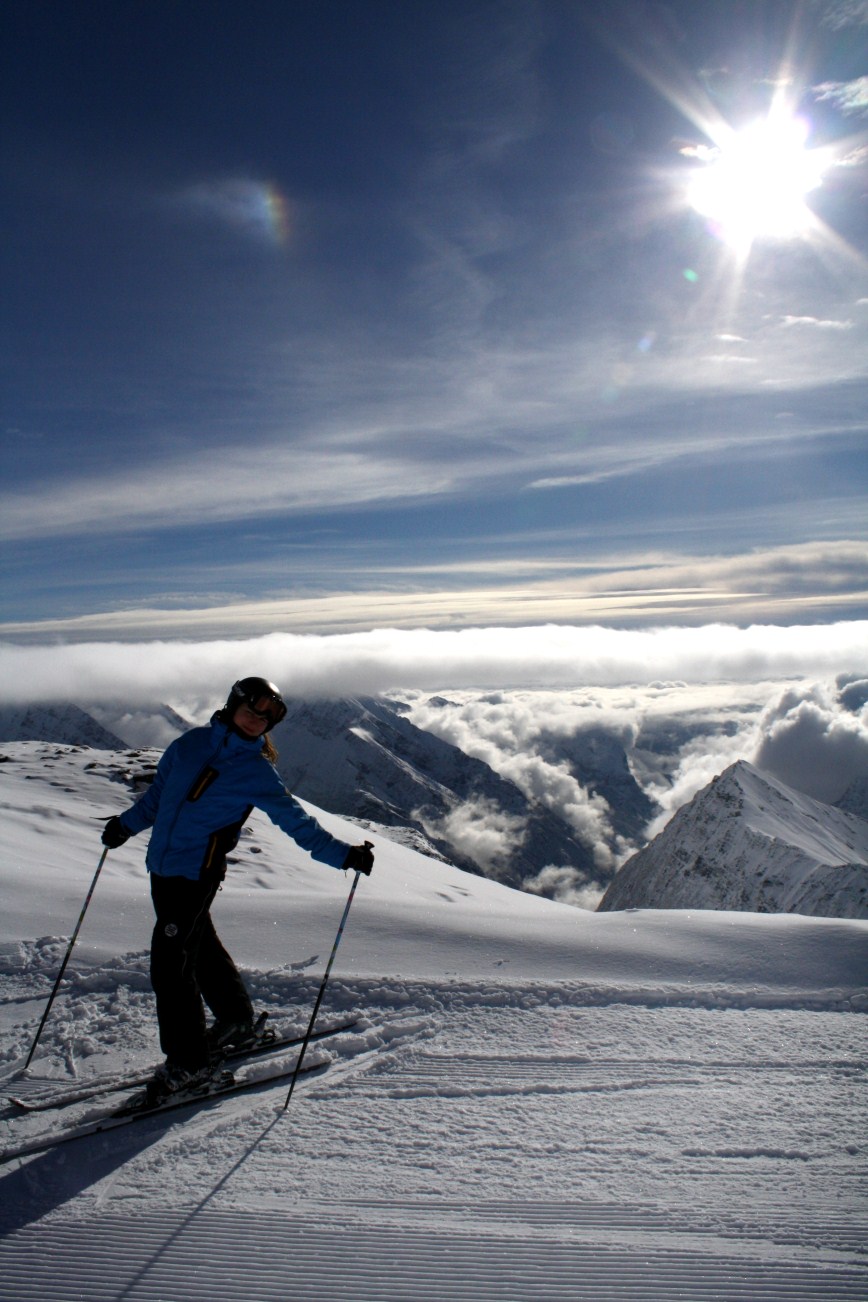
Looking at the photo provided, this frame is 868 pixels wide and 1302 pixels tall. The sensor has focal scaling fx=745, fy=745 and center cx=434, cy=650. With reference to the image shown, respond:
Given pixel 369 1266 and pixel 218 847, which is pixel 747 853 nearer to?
pixel 218 847

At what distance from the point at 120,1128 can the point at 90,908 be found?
3.72 m

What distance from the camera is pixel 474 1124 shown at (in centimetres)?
396

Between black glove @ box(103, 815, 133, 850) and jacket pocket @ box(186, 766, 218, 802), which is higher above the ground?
jacket pocket @ box(186, 766, 218, 802)

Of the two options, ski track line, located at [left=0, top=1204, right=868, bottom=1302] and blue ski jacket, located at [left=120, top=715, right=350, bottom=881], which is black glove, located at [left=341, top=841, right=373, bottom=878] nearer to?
blue ski jacket, located at [left=120, top=715, right=350, bottom=881]

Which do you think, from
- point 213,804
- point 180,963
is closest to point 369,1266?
point 180,963

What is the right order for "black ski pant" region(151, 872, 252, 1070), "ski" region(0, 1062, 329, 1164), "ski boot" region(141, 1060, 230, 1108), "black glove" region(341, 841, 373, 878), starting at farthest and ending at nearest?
1. "black glove" region(341, 841, 373, 878)
2. "black ski pant" region(151, 872, 252, 1070)
3. "ski boot" region(141, 1060, 230, 1108)
4. "ski" region(0, 1062, 329, 1164)

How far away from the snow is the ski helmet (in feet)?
7.18

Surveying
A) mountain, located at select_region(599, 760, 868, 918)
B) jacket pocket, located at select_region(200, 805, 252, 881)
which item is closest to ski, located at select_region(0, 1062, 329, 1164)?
jacket pocket, located at select_region(200, 805, 252, 881)

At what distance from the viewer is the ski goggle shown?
4.61 m

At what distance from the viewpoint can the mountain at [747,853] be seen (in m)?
89.9

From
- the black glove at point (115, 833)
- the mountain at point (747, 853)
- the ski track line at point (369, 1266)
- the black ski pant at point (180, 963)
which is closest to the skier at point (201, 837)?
the black ski pant at point (180, 963)

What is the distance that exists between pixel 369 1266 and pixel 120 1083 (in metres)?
Result: 2.24

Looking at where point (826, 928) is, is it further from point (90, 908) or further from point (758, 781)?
point (758, 781)

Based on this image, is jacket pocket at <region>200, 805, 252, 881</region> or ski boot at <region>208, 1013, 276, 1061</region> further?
ski boot at <region>208, 1013, 276, 1061</region>
